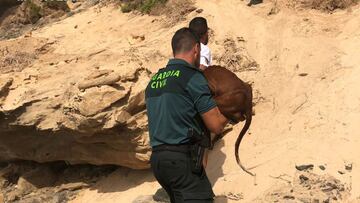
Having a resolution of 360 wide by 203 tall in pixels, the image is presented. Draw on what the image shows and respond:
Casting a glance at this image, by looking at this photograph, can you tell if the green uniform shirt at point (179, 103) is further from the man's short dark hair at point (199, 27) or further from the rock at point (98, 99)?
the rock at point (98, 99)

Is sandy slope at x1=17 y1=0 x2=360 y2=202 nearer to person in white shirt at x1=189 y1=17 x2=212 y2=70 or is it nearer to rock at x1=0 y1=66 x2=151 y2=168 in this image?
rock at x1=0 y1=66 x2=151 y2=168

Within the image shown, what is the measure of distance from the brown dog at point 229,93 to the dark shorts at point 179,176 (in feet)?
2.20

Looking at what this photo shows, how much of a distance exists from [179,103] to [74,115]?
3.34 metres

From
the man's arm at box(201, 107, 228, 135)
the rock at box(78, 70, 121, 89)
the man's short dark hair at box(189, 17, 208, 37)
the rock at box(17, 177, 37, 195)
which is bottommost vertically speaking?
the rock at box(17, 177, 37, 195)

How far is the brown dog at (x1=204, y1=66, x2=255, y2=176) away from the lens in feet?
14.6

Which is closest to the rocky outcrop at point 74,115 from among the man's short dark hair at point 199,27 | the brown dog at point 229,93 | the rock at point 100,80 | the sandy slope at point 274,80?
the rock at point 100,80

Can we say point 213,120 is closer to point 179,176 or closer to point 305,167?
point 179,176

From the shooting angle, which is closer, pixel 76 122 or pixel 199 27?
pixel 199 27

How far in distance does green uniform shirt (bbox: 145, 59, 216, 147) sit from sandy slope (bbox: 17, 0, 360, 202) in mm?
2102

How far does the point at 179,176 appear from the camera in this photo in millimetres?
3934

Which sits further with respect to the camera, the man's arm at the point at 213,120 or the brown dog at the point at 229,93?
the brown dog at the point at 229,93

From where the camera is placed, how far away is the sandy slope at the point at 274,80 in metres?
6.06

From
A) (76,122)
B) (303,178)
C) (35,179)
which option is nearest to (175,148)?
(303,178)

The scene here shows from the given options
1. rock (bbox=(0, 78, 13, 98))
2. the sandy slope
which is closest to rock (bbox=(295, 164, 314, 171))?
the sandy slope
